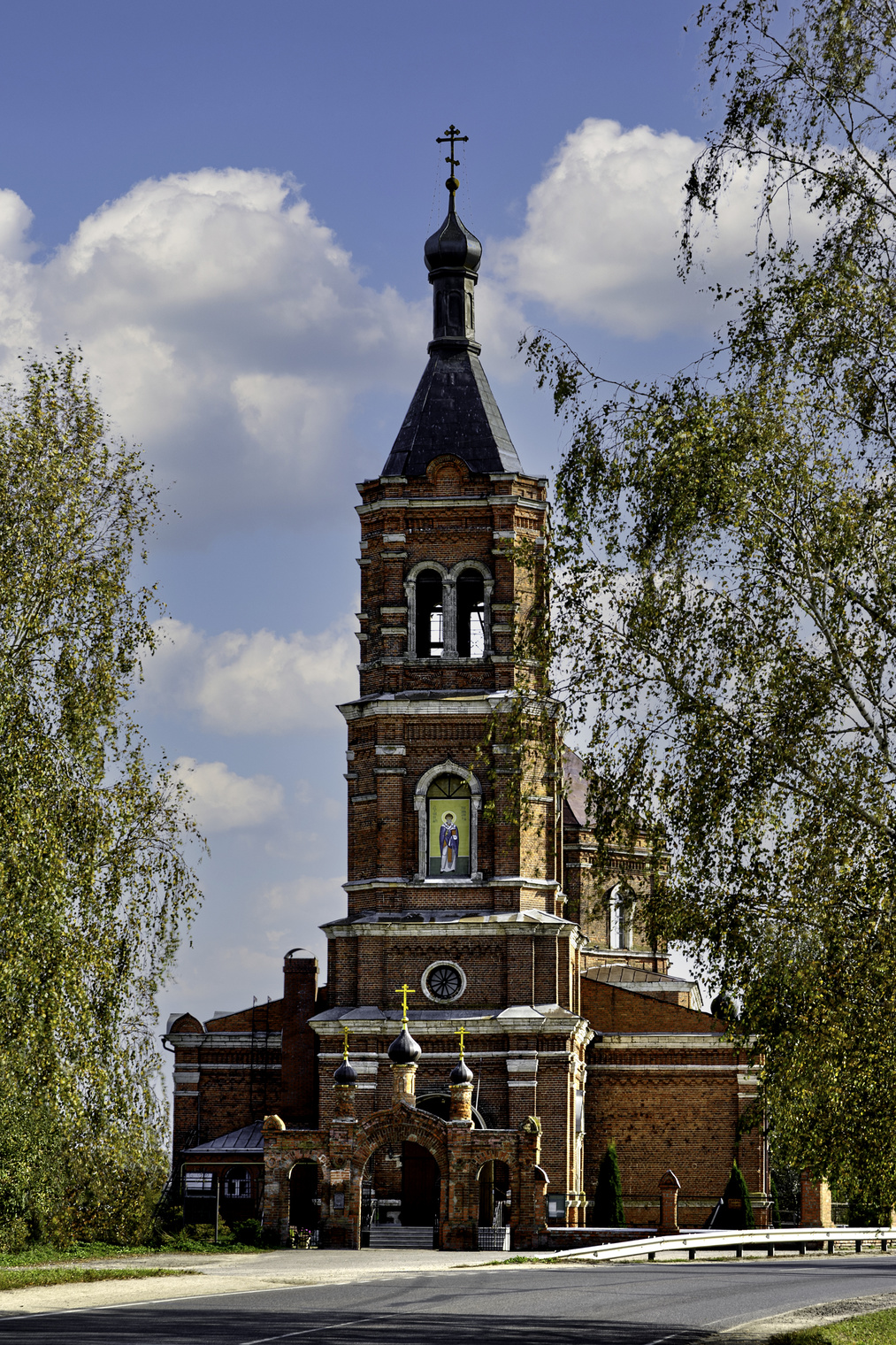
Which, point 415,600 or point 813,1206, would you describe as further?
point 813,1206

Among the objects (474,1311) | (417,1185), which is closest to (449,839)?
(417,1185)

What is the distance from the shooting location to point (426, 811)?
130 feet

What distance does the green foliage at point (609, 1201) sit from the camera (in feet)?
134

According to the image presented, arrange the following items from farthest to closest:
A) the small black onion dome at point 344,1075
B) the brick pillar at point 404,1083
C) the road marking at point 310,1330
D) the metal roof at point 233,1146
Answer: the metal roof at point 233,1146 < the small black onion dome at point 344,1075 < the brick pillar at point 404,1083 < the road marking at point 310,1330

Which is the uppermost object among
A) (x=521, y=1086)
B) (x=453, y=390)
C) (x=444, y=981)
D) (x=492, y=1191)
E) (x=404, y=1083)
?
(x=453, y=390)

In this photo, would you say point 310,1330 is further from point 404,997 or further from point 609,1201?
point 609,1201

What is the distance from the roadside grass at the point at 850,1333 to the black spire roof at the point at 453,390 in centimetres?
2468

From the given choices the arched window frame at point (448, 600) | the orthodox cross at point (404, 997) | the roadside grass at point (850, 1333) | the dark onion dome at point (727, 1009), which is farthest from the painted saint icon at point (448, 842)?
the dark onion dome at point (727, 1009)

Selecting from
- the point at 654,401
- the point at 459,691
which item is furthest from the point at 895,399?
the point at 459,691

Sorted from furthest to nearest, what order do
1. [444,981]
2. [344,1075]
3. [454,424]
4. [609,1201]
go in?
[454,424], [609,1201], [444,981], [344,1075]

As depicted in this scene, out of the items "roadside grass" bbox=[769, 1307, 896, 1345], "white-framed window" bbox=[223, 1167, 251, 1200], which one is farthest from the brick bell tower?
"roadside grass" bbox=[769, 1307, 896, 1345]

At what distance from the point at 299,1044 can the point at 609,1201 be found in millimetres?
8070

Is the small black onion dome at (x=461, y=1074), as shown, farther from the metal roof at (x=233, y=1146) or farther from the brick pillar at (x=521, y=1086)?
the metal roof at (x=233, y=1146)

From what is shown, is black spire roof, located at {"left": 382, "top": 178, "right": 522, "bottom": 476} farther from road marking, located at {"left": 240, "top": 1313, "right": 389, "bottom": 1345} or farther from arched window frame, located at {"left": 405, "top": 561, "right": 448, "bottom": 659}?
road marking, located at {"left": 240, "top": 1313, "right": 389, "bottom": 1345}
